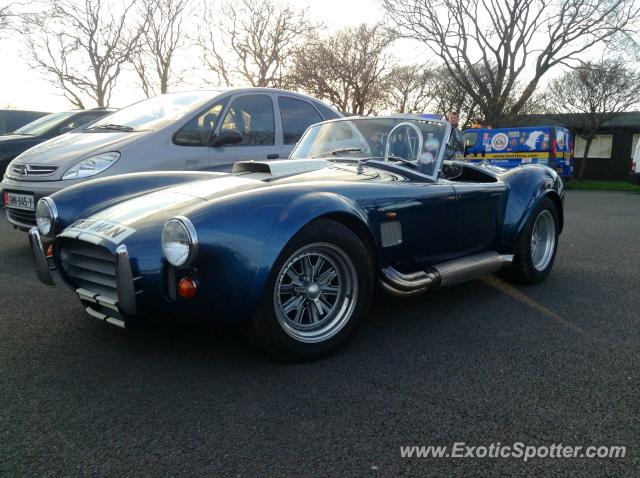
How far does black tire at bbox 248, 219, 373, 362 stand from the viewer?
2.46 meters

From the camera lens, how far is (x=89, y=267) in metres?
2.65

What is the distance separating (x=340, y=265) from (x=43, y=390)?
1495 millimetres

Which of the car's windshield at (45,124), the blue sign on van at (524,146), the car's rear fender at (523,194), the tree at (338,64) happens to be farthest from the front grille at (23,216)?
the tree at (338,64)

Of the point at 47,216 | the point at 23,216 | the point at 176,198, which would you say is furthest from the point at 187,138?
the point at 176,198

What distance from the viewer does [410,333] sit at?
124 inches

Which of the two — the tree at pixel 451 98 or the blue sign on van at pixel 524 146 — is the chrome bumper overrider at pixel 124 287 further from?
the tree at pixel 451 98

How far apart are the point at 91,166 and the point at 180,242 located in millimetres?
2913

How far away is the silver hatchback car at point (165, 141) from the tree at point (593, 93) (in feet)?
72.3

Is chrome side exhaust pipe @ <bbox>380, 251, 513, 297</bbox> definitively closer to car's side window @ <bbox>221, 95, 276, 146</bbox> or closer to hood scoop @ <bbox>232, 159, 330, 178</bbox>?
hood scoop @ <bbox>232, 159, 330, 178</bbox>

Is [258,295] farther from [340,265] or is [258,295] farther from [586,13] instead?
[586,13]

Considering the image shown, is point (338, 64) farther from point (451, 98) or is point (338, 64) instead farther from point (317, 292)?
point (317, 292)

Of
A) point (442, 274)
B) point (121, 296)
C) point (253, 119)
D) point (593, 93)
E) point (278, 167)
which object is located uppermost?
point (593, 93)

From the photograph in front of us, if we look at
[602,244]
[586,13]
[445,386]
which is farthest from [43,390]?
[586,13]

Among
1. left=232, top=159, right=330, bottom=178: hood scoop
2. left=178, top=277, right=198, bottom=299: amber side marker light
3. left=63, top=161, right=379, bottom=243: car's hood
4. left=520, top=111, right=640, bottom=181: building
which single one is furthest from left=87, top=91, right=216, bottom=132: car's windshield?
left=520, top=111, right=640, bottom=181: building
